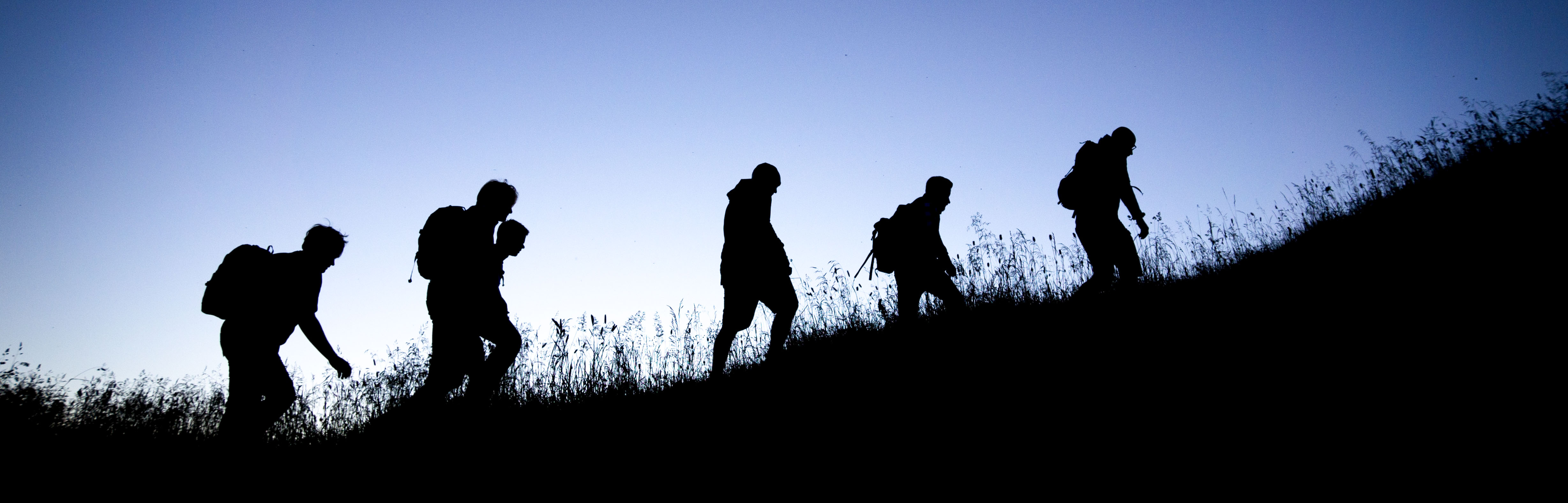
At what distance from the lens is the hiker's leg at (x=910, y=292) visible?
3895mm

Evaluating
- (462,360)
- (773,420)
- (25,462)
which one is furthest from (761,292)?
(25,462)

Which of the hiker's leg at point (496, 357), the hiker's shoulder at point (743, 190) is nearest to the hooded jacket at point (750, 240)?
the hiker's shoulder at point (743, 190)

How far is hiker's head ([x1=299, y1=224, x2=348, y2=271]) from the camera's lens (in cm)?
298

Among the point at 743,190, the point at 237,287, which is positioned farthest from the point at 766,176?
the point at 237,287

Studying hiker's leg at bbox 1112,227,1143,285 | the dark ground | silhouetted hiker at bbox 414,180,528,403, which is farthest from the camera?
hiker's leg at bbox 1112,227,1143,285

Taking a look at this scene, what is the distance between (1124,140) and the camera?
13.5ft

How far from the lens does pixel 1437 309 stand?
7.35 ft

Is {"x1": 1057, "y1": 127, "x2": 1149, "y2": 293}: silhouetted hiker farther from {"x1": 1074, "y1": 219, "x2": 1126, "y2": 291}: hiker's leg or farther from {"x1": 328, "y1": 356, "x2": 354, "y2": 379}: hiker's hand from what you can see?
{"x1": 328, "y1": 356, "x2": 354, "y2": 379}: hiker's hand

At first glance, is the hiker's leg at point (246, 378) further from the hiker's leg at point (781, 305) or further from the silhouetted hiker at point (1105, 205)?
the silhouetted hiker at point (1105, 205)

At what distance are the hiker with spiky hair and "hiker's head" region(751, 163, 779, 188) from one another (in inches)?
38.3

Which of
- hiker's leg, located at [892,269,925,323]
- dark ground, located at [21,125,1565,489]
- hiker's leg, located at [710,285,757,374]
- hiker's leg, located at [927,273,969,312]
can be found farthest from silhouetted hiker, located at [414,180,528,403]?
hiker's leg, located at [927,273,969,312]

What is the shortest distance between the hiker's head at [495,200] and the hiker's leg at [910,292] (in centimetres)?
232

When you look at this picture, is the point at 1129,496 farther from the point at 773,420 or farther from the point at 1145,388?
the point at 773,420

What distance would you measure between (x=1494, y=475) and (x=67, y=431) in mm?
6749
